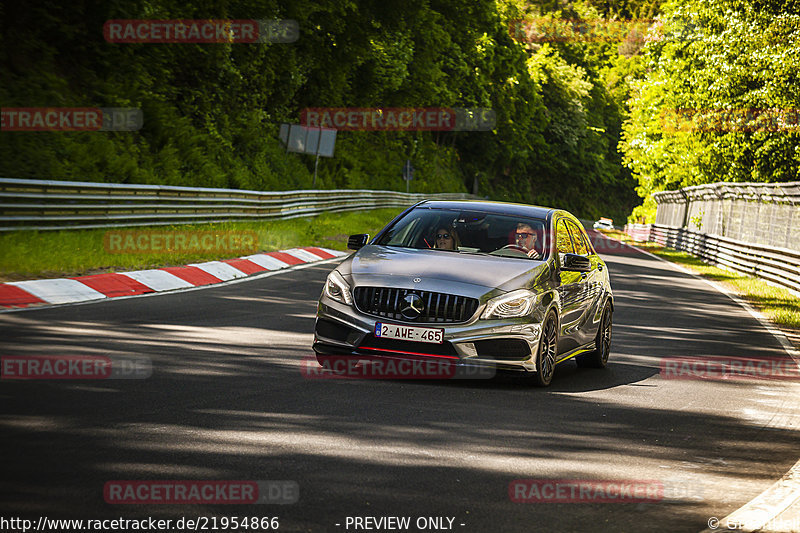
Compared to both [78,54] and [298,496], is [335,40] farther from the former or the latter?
[298,496]

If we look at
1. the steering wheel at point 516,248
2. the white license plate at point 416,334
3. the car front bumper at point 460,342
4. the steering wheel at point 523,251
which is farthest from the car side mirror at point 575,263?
the white license plate at point 416,334

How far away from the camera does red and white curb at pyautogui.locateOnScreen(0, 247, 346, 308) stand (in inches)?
485

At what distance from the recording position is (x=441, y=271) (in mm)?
8898

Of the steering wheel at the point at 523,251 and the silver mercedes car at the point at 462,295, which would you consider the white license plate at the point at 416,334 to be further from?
the steering wheel at the point at 523,251

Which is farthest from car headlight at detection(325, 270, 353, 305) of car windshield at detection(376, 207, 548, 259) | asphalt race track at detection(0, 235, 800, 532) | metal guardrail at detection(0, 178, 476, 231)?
metal guardrail at detection(0, 178, 476, 231)

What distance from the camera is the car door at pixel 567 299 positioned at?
31.3 ft

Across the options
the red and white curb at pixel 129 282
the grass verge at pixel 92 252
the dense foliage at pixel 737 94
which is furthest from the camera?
the dense foliage at pixel 737 94

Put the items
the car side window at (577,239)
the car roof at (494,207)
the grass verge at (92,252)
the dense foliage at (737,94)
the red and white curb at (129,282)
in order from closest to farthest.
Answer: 1. the car roof at (494,207)
2. the car side window at (577,239)
3. the red and white curb at (129,282)
4. the grass verge at (92,252)
5. the dense foliage at (737,94)

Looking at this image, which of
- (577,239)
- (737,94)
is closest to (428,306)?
(577,239)

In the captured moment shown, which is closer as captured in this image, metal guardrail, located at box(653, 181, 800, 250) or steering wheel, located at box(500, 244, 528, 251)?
steering wheel, located at box(500, 244, 528, 251)

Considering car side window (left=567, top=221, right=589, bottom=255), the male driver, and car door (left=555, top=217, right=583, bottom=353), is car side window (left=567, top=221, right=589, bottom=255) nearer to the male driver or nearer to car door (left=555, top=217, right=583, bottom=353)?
car door (left=555, top=217, right=583, bottom=353)

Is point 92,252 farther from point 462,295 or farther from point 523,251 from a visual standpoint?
point 462,295

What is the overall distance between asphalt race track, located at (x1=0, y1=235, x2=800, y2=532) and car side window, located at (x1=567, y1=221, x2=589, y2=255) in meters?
1.23

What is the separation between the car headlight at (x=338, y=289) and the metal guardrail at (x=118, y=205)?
7817 mm
